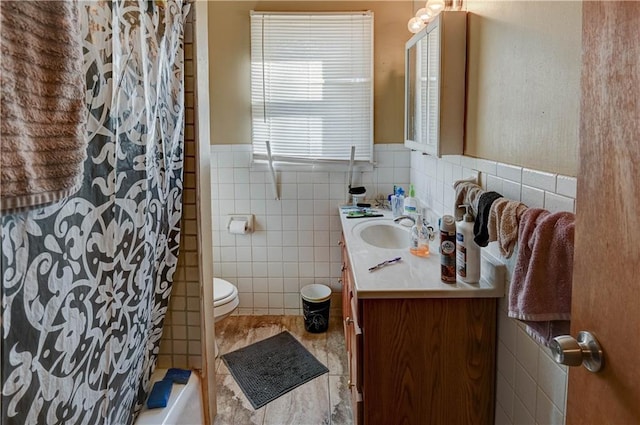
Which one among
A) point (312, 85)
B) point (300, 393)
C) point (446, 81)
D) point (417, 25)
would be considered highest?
point (417, 25)

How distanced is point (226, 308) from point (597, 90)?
212 cm

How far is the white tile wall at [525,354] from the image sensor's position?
3.74ft

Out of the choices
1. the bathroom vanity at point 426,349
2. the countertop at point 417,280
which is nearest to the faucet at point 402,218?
the countertop at point 417,280

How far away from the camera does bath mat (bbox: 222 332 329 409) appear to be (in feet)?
7.60

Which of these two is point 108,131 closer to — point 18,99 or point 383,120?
point 18,99

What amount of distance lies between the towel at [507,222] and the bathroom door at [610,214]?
1.29ft

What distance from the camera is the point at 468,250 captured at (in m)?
1.48

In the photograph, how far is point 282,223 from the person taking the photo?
3.10 m

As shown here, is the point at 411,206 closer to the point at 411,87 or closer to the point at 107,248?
the point at 411,87

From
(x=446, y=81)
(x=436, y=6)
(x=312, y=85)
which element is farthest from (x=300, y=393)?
(x=436, y=6)

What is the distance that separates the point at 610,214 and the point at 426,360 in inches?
38.5

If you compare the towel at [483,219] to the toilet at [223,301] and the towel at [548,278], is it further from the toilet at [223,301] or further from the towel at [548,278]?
the toilet at [223,301]

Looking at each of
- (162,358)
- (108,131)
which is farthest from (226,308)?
(108,131)

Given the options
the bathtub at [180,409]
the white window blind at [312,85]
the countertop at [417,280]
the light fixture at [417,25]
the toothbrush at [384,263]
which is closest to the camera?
the bathtub at [180,409]
